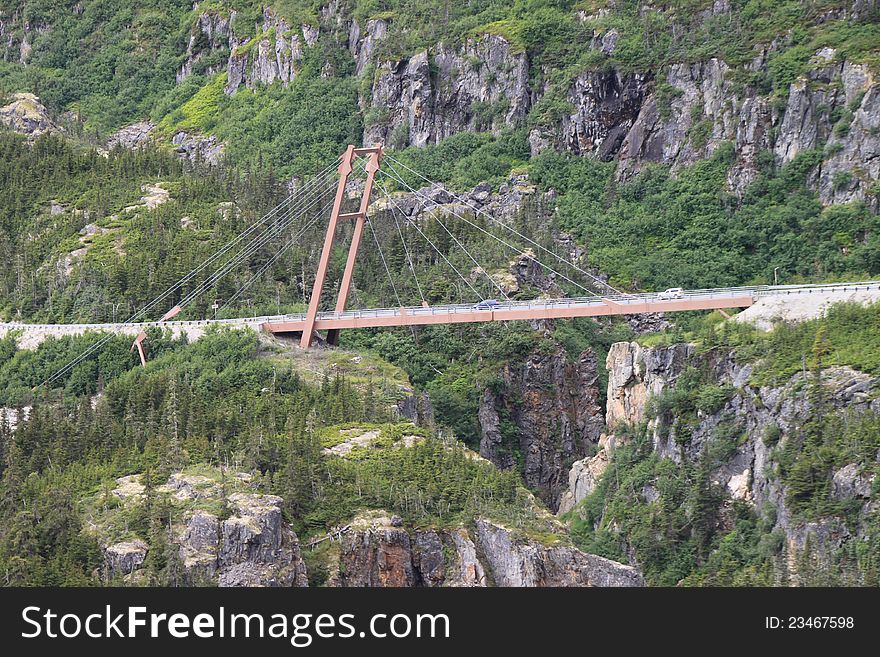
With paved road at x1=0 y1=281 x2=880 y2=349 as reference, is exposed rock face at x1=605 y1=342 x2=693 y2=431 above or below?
below

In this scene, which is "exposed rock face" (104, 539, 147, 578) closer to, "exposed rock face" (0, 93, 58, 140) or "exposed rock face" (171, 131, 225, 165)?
"exposed rock face" (171, 131, 225, 165)

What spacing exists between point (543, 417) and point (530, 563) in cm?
3633

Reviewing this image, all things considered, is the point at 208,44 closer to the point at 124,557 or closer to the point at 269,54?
the point at 269,54

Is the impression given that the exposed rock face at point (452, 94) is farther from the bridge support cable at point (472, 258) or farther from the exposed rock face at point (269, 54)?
the bridge support cable at point (472, 258)

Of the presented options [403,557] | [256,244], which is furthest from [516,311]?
[403,557]

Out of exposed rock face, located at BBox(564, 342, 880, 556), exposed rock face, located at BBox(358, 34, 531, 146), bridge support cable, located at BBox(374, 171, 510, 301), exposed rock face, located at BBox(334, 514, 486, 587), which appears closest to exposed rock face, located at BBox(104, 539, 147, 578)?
exposed rock face, located at BBox(334, 514, 486, 587)

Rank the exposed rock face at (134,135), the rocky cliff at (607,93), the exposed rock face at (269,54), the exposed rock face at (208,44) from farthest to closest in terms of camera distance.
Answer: the exposed rock face at (208,44)
the exposed rock face at (134,135)
the exposed rock face at (269,54)
the rocky cliff at (607,93)

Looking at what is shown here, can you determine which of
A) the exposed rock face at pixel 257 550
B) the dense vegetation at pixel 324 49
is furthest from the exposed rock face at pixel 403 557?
the dense vegetation at pixel 324 49

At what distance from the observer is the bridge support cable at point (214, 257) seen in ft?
398

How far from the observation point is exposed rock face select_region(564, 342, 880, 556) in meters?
99.8

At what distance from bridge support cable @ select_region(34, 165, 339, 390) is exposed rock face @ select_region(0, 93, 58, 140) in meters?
24.7

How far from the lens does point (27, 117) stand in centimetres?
17150

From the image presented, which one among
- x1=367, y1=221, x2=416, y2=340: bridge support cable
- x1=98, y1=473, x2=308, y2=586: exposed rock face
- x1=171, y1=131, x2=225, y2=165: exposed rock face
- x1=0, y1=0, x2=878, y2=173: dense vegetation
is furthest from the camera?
x1=171, y1=131, x2=225, y2=165: exposed rock face

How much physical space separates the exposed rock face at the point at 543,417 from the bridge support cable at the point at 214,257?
51.5 ft
